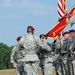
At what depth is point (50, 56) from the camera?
14289 mm

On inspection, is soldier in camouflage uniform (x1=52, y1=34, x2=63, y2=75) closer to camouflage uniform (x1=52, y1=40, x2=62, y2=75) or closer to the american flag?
camouflage uniform (x1=52, y1=40, x2=62, y2=75)

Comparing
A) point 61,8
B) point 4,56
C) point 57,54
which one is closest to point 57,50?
point 57,54

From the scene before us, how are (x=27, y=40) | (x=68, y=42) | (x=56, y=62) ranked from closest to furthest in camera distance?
(x=27, y=40), (x=68, y=42), (x=56, y=62)

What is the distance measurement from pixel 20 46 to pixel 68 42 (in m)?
1.84

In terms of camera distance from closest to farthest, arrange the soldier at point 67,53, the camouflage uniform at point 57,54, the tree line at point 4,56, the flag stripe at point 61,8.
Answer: the soldier at point 67,53 < the camouflage uniform at point 57,54 < the flag stripe at point 61,8 < the tree line at point 4,56

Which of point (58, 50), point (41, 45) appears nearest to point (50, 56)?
point (58, 50)

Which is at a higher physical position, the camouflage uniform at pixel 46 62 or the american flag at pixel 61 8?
the american flag at pixel 61 8

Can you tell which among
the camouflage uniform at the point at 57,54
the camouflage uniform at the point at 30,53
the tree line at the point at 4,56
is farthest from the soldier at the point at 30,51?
the tree line at the point at 4,56

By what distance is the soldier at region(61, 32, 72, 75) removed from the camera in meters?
13.8

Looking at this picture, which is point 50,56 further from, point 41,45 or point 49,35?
point 41,45

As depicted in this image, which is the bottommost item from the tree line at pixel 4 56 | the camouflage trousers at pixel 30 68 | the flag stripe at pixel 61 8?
the camouflage trousers at pixel 30 68

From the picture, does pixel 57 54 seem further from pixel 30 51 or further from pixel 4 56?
pixel 4 56

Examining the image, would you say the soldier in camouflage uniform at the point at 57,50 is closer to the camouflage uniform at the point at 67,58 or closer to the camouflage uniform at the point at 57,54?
the camouflage uniform at the point at 57,54

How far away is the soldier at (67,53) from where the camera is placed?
45.2 ft
